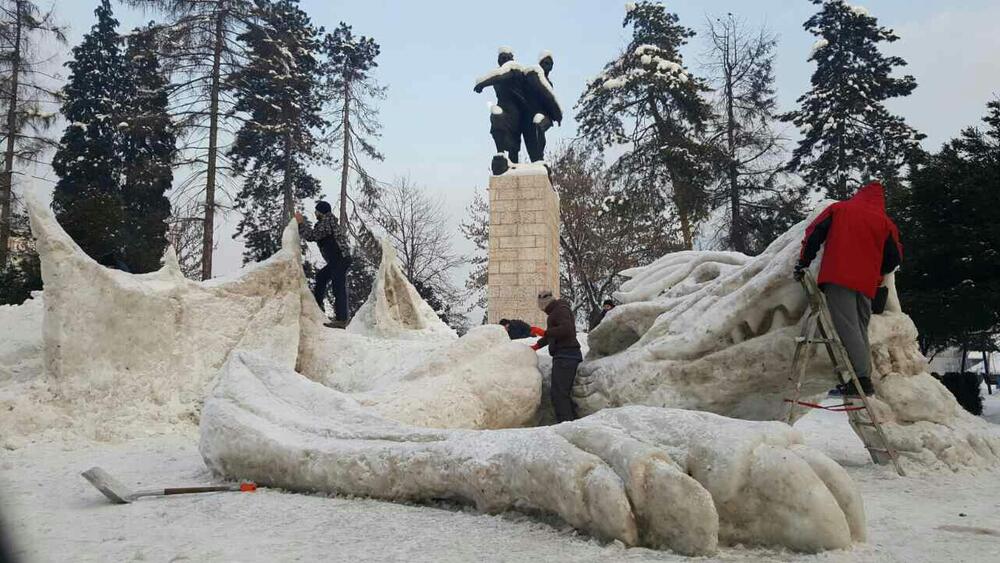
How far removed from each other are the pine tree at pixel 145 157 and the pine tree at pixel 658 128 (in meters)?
14.3

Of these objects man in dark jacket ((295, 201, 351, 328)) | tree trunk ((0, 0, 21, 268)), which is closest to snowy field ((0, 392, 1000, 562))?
man in dark jacket ((295, 201, 351, 328))

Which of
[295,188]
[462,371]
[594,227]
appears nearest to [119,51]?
[295,188]

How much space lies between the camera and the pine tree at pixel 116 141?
2067 centimetres

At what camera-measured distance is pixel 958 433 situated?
12.6 ft

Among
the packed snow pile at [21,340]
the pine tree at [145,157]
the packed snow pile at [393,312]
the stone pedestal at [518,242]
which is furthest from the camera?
the pine tree at [145,157]

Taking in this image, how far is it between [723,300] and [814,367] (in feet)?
2.11

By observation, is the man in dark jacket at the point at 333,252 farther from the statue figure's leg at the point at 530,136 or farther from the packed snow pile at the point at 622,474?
the statue figure's leg at the point at 530,136

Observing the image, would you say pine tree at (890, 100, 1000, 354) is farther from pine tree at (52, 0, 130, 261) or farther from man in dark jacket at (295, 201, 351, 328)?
pine tree at (52, 0, 130, 261)

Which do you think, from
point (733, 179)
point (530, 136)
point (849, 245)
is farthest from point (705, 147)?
point (849, 245)

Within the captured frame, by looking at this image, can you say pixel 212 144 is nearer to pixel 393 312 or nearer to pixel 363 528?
pixel 393 312

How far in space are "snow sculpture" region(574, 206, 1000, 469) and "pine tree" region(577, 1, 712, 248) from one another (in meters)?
19.0

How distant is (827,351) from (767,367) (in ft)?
1.11

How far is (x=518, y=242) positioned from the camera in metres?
12.6

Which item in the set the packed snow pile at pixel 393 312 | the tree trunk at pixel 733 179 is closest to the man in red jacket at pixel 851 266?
the packed snow pile at pixel 393 312
